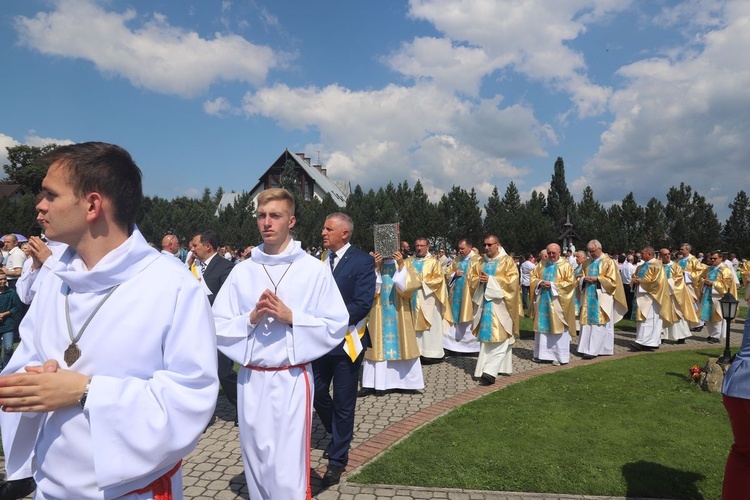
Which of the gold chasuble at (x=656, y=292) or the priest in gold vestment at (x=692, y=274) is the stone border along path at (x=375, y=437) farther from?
the priest in gold vestment at (x=692, y=274)

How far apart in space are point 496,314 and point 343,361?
4467mm

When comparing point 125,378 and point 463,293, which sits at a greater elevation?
point 125,378

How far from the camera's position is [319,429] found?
19.0 feet

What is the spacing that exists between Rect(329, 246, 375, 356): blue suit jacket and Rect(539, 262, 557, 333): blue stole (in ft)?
20.4

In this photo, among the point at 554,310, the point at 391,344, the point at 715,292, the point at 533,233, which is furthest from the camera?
the point at 533,233

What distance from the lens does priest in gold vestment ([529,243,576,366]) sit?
962 cm

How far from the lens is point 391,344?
7434 millimetres

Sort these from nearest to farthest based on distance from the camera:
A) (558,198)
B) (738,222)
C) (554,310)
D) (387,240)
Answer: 1. (387,240)
2. (554,310)
3. (738,222)
4. (558,198)

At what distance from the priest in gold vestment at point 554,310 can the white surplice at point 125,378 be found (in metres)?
8.90

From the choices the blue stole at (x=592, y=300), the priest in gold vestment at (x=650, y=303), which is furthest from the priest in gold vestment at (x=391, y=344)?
the priest in gold vestment at (x=650, y=303)

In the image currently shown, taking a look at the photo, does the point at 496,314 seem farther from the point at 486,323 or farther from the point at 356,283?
the point at 356,283

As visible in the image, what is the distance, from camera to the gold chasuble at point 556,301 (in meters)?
9.60

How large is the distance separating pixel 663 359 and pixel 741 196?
52063mm

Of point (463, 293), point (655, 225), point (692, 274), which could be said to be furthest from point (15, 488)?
point (655, 225)
